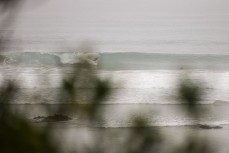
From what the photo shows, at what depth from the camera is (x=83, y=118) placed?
1180mm

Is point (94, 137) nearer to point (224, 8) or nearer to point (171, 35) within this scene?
point (171, 35)

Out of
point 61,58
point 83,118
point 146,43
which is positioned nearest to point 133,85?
point 146,43

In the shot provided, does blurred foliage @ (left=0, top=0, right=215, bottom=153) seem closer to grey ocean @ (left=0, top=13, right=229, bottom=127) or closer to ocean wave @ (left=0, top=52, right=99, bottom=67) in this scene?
ocean wave @ (left=0, top=52, right=99, bottom=67)

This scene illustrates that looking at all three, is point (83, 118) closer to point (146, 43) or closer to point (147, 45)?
point (147, 45)

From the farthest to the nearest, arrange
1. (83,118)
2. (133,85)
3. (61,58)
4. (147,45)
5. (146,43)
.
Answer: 1. (146,43)
2. (147,45)
3. (133,85)
4. (61,58)
5. (83,118)

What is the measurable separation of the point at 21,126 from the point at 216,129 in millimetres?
5041

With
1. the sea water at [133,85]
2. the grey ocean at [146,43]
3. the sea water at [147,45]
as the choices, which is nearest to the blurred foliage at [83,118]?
the sea water at [133,85]

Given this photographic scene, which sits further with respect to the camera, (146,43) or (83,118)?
(146,43)

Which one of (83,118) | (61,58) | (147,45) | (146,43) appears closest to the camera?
(83,118)

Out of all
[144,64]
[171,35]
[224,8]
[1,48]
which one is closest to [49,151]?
[1,48]

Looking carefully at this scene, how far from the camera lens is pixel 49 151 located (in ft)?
3.59

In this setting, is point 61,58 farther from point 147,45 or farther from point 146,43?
point 146,43

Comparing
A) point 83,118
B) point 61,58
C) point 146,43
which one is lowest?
point 146,43

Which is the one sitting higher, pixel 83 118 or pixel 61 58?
pixel 83 118
